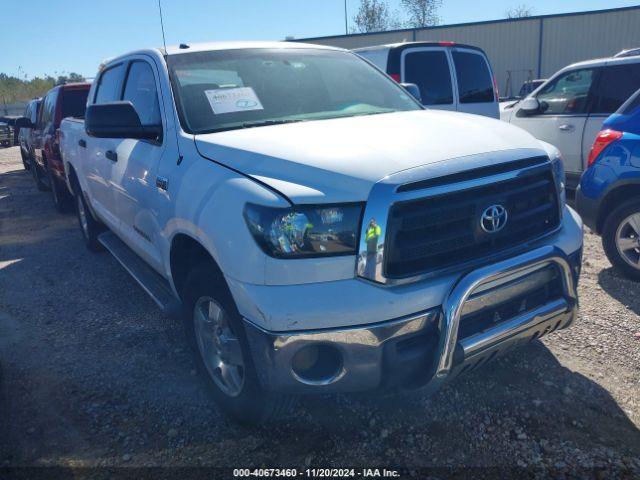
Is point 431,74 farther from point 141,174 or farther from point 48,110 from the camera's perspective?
point 48,110

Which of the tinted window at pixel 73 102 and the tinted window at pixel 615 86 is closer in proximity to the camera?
the tinted window at pixel 615 86

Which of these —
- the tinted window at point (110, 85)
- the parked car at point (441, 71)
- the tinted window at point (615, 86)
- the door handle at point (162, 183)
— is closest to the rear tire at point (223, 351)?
the door handle at point (162, 183)

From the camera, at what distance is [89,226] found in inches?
233

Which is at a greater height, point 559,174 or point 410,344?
point 559,174

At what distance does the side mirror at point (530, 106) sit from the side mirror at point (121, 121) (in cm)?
568

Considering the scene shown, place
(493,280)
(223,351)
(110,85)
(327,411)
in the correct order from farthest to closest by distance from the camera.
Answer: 1. (110,85)
2. (327,411)
3. (223,351)
4. (493,280)

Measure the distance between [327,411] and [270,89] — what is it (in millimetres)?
1936

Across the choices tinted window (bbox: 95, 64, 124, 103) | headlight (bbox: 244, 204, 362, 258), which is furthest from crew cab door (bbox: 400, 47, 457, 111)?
headlight (bbox: 244, 204, 362, 258)

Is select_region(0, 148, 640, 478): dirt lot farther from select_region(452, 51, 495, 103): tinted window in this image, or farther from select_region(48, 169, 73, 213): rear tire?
select_region(48, 169, 73, 213): rear tire

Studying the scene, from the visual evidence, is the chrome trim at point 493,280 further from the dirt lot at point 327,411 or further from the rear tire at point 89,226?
the rear tire at point 89,226

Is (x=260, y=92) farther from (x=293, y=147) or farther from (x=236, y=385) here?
(x=236, y=385)

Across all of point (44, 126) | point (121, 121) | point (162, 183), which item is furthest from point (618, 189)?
point (44, 126)

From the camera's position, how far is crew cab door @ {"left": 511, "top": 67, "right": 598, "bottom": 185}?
665cm

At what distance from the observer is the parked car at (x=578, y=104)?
6.26 meters
